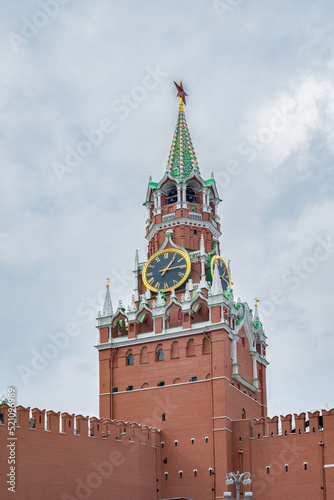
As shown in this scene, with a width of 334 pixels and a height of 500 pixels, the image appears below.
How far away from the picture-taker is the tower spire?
189 feet

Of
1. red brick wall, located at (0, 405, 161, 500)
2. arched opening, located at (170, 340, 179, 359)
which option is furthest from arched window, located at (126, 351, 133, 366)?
red brick wall, located at (0, 405, 161, 500)

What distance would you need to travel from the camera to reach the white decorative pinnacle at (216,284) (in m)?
49.4

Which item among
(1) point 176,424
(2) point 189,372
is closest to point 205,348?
(2) point 189,372

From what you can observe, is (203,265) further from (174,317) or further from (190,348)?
(190,348)

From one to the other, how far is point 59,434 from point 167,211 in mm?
21030

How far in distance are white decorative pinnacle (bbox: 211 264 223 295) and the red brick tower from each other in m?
0.07

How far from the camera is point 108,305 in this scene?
52.9 metres

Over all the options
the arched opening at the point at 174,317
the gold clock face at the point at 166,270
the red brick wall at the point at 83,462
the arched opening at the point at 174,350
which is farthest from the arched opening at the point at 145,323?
the red brick wall at the point at 83,462

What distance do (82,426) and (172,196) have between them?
20.9m

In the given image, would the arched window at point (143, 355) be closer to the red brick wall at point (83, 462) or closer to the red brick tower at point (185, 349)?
the red brick tower at point (185, 349)

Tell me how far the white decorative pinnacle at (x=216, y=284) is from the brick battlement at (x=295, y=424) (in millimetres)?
8158

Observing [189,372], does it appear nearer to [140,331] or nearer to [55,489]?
[140,331]

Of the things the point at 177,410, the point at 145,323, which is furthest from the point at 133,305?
the point at 177,410

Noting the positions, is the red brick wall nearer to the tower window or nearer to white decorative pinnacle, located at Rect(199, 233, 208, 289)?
the tower window
